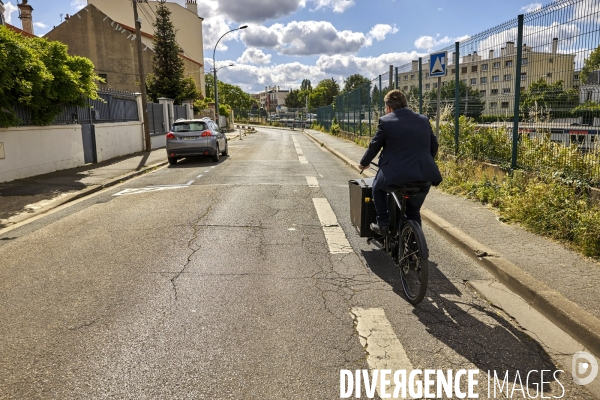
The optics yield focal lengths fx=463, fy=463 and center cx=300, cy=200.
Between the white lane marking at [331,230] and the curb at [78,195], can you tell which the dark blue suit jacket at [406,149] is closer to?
the white lane marking at [331,230]

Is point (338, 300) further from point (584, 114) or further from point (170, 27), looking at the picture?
point (170, 27)

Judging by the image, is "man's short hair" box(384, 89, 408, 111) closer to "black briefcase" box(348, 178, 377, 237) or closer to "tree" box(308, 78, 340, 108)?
"black briefcase" box(348, 178, 377, 237)

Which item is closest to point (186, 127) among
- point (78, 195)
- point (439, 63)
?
point (78, 195)

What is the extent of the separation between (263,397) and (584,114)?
6104 millimetres

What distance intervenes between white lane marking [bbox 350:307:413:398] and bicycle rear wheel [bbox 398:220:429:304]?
0.39 meters

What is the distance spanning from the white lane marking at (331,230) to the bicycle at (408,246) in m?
1.05

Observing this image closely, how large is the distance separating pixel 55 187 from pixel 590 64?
432 inches

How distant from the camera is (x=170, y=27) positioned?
3941 cm

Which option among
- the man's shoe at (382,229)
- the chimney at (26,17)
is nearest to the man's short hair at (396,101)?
the man's shoe at (382,229)

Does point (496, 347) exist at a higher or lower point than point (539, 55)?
lower

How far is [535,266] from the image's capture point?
4.81 metres

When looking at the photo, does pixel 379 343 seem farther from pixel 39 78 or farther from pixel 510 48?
pixel 39 78

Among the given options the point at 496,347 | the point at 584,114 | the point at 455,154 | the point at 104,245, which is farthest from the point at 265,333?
the point at 455,154

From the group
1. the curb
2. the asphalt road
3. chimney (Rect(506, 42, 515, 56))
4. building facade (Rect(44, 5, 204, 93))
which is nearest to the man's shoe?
the asphalt road
